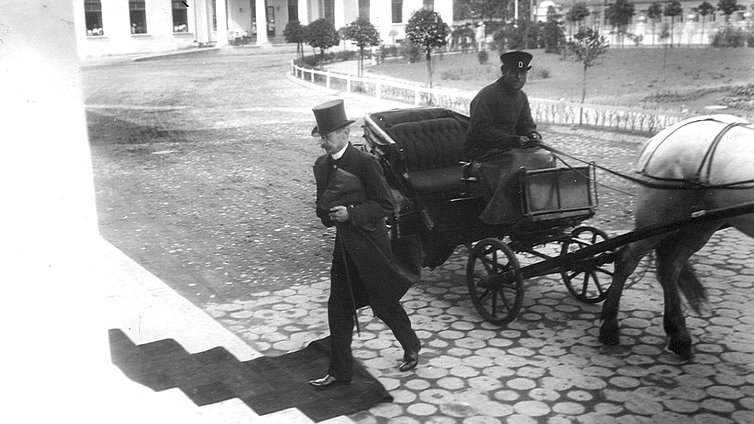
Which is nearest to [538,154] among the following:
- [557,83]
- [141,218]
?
[141,218]

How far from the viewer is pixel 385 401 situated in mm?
4410

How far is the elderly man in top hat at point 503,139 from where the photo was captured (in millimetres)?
5434

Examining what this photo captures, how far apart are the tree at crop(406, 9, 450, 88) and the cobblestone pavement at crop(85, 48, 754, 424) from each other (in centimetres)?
163

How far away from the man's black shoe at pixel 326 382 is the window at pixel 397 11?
14.3 ft

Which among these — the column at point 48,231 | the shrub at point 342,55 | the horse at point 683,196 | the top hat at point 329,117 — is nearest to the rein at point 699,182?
the horse at point 683,196

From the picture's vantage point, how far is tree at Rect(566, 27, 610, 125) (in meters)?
9.41

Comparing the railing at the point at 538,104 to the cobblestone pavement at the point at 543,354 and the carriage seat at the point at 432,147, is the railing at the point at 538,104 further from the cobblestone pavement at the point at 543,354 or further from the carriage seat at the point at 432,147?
the cobblestone pavement at the point at 543,354

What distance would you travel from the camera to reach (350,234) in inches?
178

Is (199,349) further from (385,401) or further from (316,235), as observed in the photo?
(316,235)

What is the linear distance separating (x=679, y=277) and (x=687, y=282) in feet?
0.20

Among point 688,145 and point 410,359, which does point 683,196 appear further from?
point 410,359

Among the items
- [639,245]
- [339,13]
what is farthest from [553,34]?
[639,245]

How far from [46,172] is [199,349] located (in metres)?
2.73

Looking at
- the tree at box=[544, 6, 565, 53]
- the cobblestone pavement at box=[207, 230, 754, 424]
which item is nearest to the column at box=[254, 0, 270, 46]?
the cobblestone pavement at box=[207, 230, 754, 424]
